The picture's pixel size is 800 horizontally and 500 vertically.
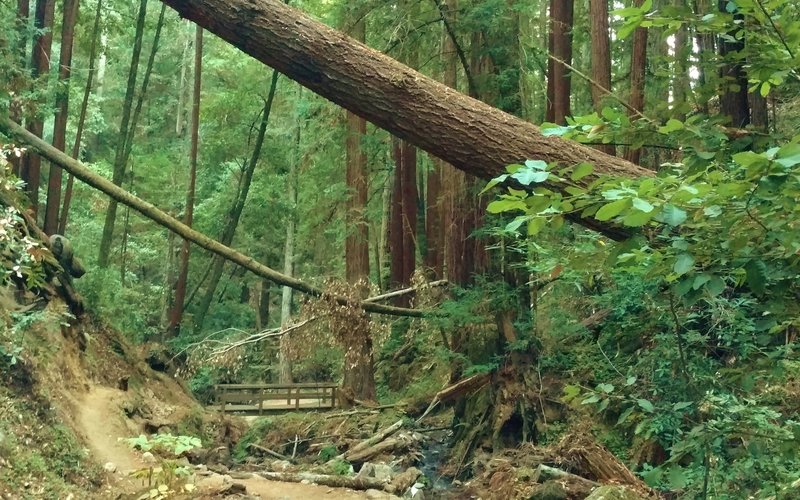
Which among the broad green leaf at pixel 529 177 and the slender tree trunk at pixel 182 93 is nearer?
the broad green leaf at pixel 529 177

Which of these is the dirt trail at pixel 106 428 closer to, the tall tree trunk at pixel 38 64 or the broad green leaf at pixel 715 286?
the tall tree trunk at pixel 38 64

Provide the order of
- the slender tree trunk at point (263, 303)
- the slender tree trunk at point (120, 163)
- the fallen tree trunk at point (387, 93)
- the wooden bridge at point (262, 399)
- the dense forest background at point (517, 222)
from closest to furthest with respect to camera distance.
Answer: the dense forest background at point (517, 222), the fallen tree trunk at point (387, 93), the slender tree trunk at point (120, 163), the wooden bridge at point (262, 399), the slender tree trunk at point (263, 303)

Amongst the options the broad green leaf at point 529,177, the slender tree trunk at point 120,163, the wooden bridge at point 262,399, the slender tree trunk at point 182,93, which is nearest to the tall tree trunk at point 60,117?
the slender tree trunk at point 120,163

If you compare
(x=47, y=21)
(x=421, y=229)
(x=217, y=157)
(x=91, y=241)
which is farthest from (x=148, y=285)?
(x=47, y=21)

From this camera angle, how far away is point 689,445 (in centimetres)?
235

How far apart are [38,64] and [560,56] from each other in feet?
32.7

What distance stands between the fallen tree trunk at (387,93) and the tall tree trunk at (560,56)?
7016mm

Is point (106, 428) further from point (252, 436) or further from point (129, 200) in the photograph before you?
point (252, 436)

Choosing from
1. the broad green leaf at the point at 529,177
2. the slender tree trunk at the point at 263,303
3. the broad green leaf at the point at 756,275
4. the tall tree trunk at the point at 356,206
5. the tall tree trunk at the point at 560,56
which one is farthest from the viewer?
the slender tree trunk at the point at 263,303

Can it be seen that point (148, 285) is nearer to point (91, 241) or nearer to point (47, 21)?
point (91, 241)

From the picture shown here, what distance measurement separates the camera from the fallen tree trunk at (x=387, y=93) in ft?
11.2

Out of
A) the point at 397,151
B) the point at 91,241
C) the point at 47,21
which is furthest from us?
the point at 91,241

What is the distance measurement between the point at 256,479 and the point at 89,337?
14.1ft

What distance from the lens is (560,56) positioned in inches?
425
